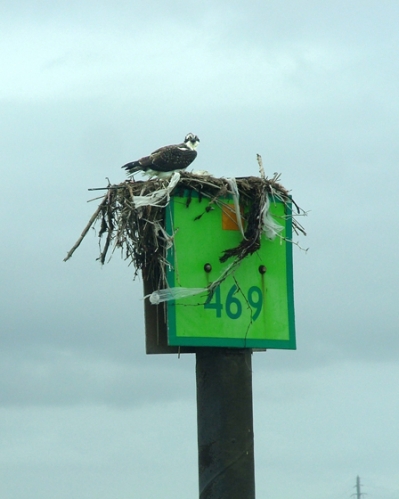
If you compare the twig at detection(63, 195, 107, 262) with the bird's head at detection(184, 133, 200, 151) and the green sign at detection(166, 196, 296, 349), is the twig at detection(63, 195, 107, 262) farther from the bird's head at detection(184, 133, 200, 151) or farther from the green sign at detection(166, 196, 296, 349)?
the bird's head at detection(184, 133, 200, 151)

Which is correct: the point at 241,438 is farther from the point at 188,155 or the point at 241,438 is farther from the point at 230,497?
the point at 188,155

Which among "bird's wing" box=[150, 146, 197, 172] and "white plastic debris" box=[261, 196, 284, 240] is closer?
"white plastic debris" box=[261, 196, 284, 240]

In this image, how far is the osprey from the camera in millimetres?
11570

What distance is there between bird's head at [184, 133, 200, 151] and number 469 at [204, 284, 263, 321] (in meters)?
5.27

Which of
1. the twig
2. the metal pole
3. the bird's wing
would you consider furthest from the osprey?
the metal pole

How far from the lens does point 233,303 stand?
24.7ft

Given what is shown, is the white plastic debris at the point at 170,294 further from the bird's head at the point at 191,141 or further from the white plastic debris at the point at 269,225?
the bird's head at the point at 191,141

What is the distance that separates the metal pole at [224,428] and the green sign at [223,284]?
0.73ft

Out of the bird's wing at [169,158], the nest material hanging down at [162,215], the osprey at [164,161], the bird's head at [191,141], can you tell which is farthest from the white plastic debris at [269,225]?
the bird's head at [191,141]

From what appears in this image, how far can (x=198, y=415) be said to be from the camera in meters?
7.29

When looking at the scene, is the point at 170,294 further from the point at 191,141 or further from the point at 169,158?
the point at 191,141

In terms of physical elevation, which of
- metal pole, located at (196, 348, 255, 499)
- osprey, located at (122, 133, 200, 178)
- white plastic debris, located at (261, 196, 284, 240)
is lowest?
metal pole, located at (196, 348, 255, 499)

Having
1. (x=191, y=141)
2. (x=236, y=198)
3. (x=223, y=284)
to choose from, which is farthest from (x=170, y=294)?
(x=191, y=141)

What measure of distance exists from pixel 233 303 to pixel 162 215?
1010 millimetres
